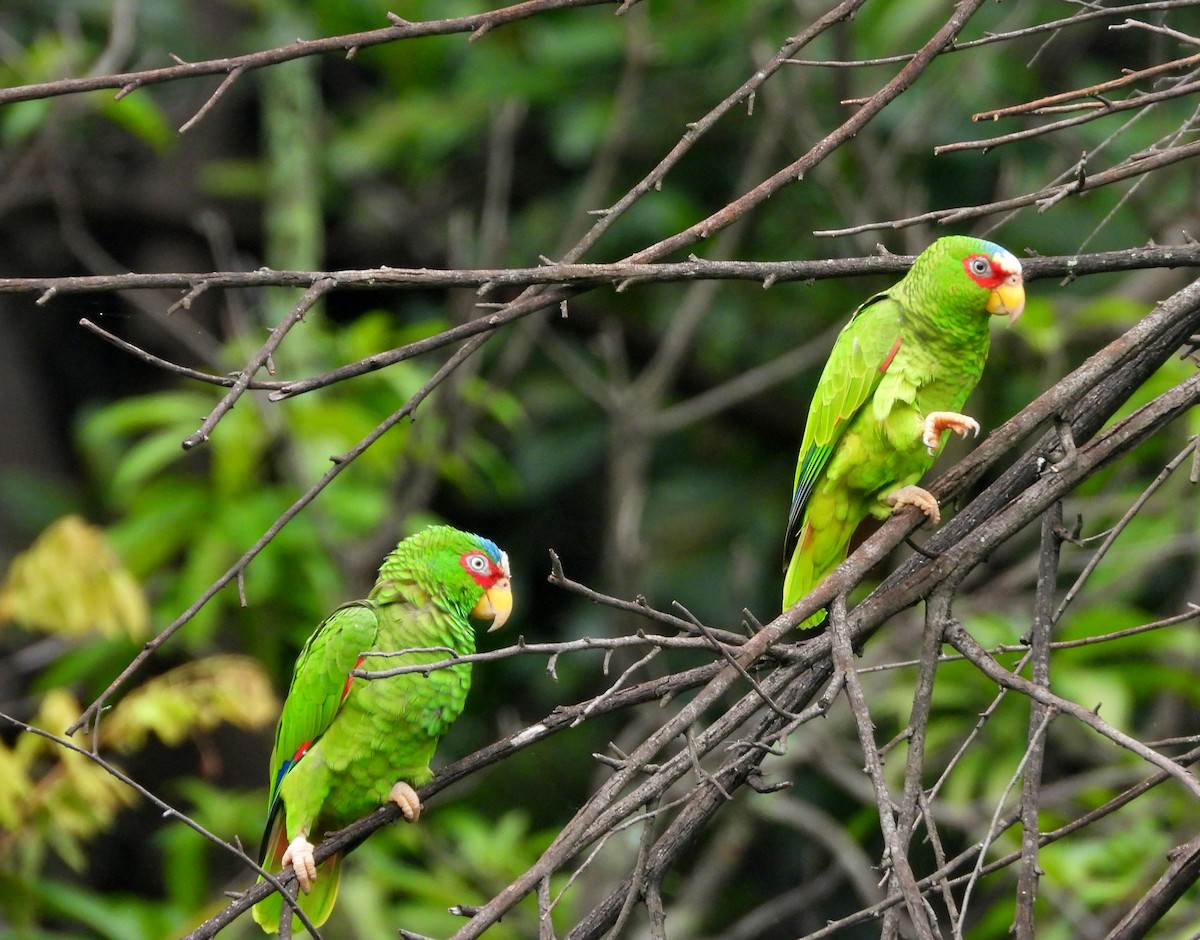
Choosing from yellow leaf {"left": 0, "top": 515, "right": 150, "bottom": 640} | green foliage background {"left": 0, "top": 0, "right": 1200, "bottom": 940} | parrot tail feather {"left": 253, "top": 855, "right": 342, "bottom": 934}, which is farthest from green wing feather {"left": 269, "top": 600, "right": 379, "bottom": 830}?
yellow leaf {"left": 0, "top": 515, "right": 150, "bottom": 640}

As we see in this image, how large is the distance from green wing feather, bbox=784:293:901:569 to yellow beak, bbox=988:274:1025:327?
0.25 m

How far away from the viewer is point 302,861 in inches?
116

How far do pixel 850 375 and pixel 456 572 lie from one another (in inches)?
43.2

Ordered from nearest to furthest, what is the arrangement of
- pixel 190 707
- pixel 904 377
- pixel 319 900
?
pixel 904 377
pixel 319 900
pixel 190 707

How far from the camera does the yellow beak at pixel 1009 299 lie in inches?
112

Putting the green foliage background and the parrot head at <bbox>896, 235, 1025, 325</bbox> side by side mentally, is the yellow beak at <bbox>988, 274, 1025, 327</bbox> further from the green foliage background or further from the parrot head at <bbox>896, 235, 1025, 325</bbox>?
the green foliage background

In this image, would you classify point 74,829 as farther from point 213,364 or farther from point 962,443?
point 962,443

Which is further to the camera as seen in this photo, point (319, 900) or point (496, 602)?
point (319, 900)

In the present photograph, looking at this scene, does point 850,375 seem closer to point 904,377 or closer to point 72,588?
point 904,377

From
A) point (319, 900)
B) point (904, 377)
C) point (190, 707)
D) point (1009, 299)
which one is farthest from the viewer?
point (190, 707)

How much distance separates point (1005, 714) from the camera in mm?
5059

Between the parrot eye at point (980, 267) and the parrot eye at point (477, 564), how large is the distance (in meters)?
1.39

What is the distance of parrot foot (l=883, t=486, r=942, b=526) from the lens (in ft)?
8.06

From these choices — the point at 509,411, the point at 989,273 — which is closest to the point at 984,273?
the point at 989,273
